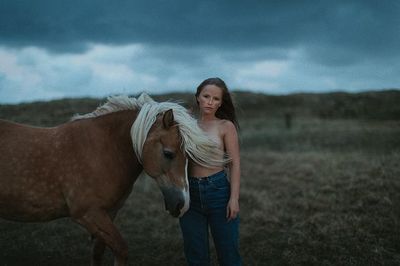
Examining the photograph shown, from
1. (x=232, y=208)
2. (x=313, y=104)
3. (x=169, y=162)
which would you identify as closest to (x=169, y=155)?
(x=169, y=162)

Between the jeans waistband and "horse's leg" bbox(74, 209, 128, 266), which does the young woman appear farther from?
"horse's leg" bbox(74, 209, 128, 266)

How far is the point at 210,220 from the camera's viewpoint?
3.48 metres

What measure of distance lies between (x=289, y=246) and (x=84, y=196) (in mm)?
3254

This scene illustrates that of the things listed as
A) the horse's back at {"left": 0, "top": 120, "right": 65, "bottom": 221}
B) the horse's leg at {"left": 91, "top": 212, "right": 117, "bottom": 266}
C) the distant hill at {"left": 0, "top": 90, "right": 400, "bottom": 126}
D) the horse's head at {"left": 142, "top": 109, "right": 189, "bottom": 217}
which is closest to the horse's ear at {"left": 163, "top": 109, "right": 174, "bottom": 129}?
the horse's head at {"left": 142, "top": 109, "right": 189, "bottom": 217}

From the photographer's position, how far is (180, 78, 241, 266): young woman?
133 inches

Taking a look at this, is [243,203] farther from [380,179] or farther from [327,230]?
[380,179]

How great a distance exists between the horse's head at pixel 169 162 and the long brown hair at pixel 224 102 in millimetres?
489

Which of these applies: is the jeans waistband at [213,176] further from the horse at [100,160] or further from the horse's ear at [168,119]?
the horse's ear at [168,119]

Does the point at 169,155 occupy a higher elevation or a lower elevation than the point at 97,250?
higher

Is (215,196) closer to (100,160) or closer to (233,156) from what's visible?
(233,156)

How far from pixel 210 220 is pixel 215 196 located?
0.81ft

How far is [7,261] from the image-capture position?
5.13 meters

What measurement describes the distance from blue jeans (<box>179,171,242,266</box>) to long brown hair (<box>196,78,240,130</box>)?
55cm

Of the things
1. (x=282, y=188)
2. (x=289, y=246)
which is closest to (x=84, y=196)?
(x=289, y=246)
